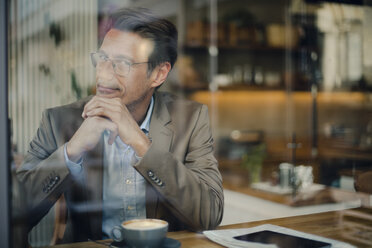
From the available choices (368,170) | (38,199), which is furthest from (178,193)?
(368,170)

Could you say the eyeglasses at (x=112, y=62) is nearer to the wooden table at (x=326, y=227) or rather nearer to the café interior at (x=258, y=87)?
the café interior at (x=258, y=87)

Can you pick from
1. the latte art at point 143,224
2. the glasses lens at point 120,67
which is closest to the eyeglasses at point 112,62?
the glasses lens at point 120,67

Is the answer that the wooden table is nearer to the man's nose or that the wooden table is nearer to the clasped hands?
the clasped hands

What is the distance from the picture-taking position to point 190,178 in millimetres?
1351

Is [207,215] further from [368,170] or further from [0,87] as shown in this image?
[368,170]

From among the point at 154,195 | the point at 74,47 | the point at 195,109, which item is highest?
the point at 74,47

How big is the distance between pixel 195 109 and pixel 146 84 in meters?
0.21

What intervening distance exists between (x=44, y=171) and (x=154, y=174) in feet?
1.04

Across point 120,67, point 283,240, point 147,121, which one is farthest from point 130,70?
point 283,240

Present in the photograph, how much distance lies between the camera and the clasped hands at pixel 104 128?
1.27 m

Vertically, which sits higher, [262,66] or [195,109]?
[262,66]

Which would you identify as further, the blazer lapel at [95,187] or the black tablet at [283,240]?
the blazer lapel at [95,187]

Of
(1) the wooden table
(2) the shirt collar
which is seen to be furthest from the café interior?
(2) the shirt collar

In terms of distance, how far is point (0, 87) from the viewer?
3.47ft
